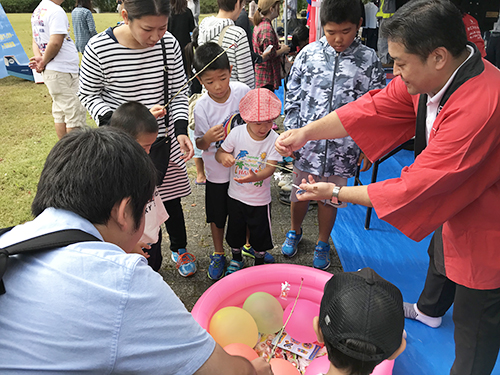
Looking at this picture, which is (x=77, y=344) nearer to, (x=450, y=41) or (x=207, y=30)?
(x=450, y=41)

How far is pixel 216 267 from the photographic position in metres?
2.74

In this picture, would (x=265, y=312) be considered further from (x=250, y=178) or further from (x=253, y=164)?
(x=253, y=164)

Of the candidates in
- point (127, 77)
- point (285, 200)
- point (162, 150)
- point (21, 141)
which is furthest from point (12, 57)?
point (162, 150)

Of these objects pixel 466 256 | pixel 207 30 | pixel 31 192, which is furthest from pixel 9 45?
pixel 466 256

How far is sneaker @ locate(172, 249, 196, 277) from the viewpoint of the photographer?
2760 mm

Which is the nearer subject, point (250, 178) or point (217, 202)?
point (250, 178)

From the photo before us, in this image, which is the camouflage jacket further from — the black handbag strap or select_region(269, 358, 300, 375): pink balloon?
select_region(269, 358, 300, 375): pink balloon

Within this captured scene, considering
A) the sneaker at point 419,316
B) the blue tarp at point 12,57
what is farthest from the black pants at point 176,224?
the blue tarp at point 12,57

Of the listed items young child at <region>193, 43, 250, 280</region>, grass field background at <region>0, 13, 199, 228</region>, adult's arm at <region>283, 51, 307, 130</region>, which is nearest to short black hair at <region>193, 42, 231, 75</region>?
young child at <region>193, 43, 250, 280</region>

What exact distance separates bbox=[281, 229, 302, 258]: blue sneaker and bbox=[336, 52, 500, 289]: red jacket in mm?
1436

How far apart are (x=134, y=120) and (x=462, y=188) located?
156 centimetres

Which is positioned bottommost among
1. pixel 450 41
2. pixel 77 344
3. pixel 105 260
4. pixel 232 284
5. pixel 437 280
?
pixel 232 284

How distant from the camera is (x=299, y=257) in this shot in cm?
299

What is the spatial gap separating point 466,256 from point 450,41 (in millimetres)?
862
